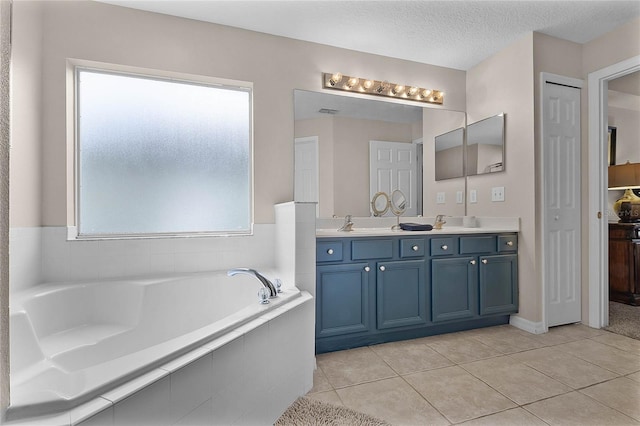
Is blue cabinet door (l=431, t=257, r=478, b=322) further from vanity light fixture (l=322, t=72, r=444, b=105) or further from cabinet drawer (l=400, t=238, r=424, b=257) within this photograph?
vanity light fixture (l=322, t=72, r=444, b=105)

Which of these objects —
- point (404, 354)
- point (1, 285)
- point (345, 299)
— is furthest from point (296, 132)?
point (1, 285)

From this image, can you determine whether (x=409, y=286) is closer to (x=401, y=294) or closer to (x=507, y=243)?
(x=401, y=294)

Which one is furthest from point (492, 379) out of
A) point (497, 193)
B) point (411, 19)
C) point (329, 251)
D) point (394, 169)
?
point (411, 19)

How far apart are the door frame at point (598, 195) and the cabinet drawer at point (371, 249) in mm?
1729

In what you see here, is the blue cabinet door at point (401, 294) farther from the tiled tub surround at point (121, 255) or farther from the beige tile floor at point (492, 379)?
the tiled tub surround at point (121, 255)

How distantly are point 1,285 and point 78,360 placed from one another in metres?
1.23

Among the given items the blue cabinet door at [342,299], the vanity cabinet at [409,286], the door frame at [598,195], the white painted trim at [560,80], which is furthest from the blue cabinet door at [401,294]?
the white painted trim at [560,80]

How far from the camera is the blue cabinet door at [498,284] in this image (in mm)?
2670

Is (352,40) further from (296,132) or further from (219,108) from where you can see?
(219,108)

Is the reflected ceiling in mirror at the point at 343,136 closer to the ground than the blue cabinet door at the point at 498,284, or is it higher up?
higher up

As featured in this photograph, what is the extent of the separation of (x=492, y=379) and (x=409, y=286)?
76 cm

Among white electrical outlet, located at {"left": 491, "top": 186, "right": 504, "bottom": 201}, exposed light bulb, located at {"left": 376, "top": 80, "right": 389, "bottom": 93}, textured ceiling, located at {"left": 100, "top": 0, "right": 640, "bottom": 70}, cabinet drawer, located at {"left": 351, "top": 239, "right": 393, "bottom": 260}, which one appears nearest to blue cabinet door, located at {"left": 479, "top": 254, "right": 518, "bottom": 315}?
white electrical outlet, located at {"left": 491, "top": 186, "right": 504, "bottom": 201}

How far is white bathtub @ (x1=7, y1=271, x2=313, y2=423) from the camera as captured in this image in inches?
47.9

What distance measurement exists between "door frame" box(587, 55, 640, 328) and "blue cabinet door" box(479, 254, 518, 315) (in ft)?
1.98
